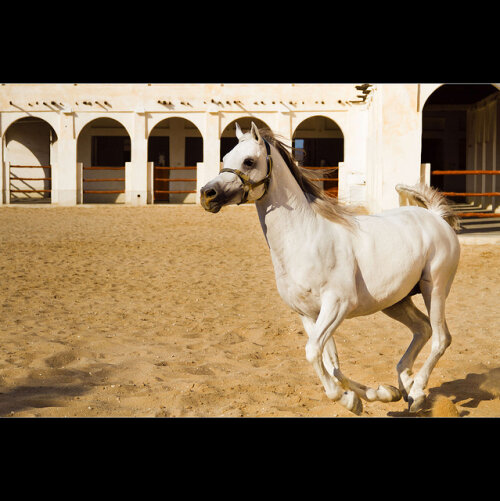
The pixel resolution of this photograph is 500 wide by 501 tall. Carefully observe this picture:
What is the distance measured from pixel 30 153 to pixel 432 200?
95.2ft

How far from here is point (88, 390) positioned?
5422mm

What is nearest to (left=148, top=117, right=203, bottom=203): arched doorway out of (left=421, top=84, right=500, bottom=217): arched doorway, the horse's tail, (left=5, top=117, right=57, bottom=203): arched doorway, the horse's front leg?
(left=5, top=117, right=57, bottom=203): arched doorway

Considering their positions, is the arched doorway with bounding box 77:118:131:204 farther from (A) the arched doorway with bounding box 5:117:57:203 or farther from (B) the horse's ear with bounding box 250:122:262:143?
(B) the horse's ear with bounding box 250:122:262:143

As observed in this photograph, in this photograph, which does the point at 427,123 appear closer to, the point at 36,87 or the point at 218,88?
the point at 218,88

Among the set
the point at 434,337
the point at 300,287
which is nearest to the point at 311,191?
the point at 300,287

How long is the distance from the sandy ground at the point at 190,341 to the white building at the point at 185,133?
11.2 m

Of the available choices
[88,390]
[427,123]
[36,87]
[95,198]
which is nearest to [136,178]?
[95,198]

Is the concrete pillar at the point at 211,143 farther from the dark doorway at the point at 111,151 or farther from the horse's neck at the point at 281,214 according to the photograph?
the horse's neck at the point at 281,214

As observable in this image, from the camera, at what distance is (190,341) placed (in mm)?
7055

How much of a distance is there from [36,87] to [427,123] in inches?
676

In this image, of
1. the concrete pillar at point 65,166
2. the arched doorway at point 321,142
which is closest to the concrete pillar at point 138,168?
the concrete pillar at point 65,166

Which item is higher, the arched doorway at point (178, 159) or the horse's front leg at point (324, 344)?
the arched doorway at point (178, 159)

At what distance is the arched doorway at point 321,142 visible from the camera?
30.2m

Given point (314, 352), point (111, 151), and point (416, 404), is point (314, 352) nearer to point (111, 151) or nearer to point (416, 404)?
point (416, 404)
